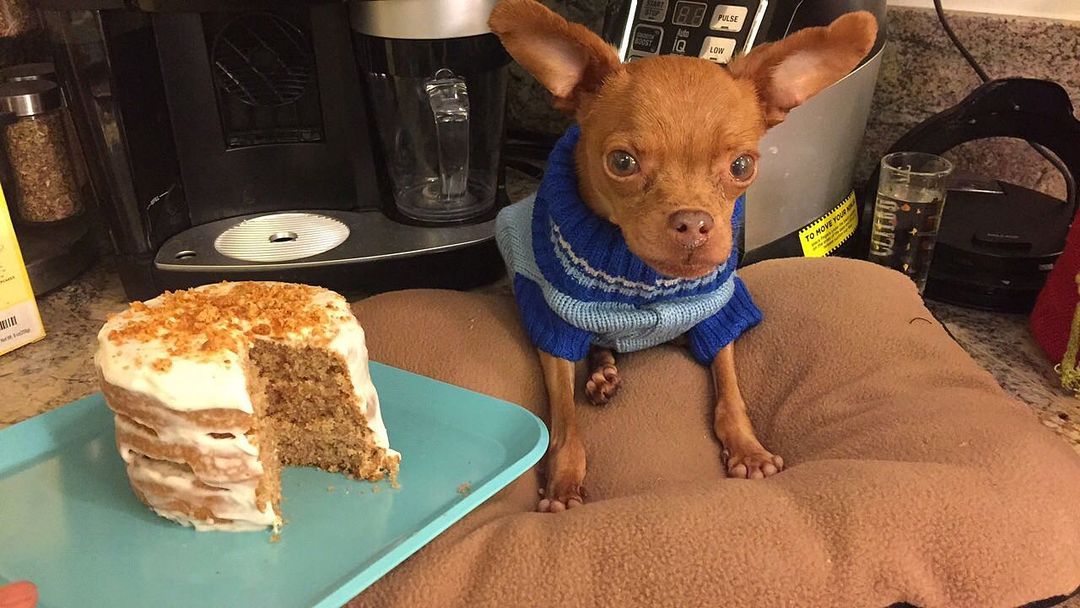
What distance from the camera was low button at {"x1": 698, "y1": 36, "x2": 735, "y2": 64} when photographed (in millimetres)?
1079

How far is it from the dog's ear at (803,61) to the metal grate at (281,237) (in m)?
0.61

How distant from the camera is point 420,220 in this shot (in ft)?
4.11

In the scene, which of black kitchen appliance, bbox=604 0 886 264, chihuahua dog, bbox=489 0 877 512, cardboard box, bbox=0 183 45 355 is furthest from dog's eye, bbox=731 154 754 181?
cardboard box, bbox=0 183 45 355

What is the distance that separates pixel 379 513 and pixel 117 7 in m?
0.68

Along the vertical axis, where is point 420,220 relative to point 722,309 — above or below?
below

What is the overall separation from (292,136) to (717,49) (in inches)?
24.4

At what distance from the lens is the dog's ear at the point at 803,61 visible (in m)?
0.87

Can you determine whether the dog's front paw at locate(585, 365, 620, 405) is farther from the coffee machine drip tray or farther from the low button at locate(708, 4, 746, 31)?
the low button at locate(708, 4, 746, 31)

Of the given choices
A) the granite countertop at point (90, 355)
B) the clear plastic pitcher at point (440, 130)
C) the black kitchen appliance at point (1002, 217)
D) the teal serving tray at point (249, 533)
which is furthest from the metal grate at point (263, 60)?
the black kitchen appliance at point (1002, 217)

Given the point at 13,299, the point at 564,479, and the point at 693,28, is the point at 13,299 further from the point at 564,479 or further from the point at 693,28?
the point at 693,28

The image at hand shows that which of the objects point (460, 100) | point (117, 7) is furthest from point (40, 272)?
point (460, 100)

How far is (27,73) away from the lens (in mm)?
1232

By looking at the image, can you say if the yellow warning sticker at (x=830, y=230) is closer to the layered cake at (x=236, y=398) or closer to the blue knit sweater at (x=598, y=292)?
the blue knit sweater at (x=598, y=292)

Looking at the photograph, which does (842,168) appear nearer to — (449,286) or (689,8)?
(689,8)
